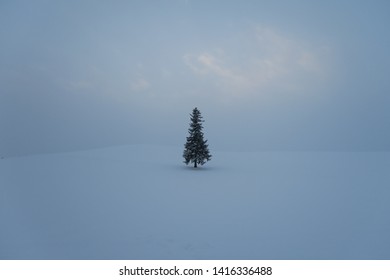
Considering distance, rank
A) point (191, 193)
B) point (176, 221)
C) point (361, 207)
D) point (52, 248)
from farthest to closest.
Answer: point (191, 193)
point (361, 207)
point (176, 221)
point (52, 248)

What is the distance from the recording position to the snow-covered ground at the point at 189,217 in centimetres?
988

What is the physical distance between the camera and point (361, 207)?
14758mm

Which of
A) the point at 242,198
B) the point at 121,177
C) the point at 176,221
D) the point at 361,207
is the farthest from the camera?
the point at 121,177

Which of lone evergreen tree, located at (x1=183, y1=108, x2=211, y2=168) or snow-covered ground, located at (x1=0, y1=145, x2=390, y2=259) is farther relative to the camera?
lone evergreen tree, located at (x1=183, y1=108, x2=211, y2=168)

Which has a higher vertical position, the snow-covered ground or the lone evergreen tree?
the lone evergreen tree

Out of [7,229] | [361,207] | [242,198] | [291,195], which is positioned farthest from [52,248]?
[361,207]

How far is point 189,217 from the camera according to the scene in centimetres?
1279

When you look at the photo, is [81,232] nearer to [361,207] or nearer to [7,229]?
[7,229]

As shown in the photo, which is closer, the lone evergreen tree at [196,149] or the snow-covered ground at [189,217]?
the snow-covered ground at [189,217]

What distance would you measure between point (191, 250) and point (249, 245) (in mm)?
2567

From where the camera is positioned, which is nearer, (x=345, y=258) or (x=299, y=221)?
(x=345, y=258)

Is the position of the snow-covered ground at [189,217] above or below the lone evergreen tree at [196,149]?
below

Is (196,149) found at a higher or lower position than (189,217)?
higher

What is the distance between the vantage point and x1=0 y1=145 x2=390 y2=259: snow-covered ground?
32.4ft
